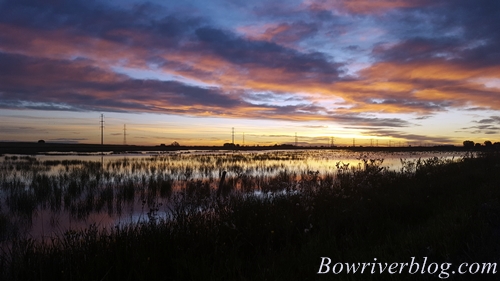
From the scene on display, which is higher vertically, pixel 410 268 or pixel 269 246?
pixel 410 268

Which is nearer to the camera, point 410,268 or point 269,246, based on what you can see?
point 410,268

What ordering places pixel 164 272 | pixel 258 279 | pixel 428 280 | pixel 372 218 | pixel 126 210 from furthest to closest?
pixel 126 210 < pixel 372 218 < pixel 164 272 < pixel 258 279 < pixel 428 280

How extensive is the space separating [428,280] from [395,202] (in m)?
5.66

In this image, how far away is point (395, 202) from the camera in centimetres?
983

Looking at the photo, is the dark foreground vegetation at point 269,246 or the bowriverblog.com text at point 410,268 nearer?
the bowriverblog.com text at point 410,268

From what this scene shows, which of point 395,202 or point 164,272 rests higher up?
point 395,202

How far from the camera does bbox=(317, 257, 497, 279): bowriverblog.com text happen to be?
4.35 metres

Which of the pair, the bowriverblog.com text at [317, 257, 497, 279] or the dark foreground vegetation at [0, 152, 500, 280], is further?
the dark foreground vegetation at [0, 152, 500, 280]

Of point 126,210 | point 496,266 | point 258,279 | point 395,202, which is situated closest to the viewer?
point 496,266

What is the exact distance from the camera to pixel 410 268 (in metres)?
4.89

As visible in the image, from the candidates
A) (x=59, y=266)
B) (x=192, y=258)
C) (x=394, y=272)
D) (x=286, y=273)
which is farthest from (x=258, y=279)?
(x=59, y=266)

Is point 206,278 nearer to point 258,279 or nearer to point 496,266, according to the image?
point 258,279

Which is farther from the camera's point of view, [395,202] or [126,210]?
[126,210]

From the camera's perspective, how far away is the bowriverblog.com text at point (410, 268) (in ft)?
14.3
